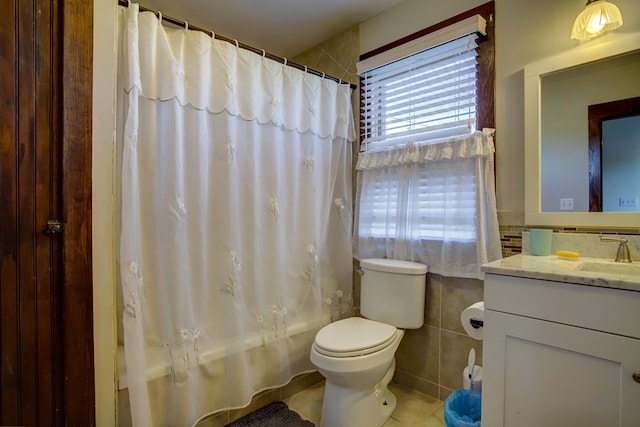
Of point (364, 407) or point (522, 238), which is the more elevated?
point (522, 238)

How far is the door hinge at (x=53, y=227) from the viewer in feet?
3.38

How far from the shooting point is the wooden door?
965mm

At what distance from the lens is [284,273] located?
181 centimetres

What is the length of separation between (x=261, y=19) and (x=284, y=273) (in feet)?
5.43

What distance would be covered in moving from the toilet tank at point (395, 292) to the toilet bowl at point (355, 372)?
128 millimetres

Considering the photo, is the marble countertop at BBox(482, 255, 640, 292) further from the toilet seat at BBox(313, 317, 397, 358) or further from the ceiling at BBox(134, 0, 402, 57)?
the ceiling at BBox(134, 0, 402, 57)

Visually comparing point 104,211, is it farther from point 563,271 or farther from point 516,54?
point 516,54

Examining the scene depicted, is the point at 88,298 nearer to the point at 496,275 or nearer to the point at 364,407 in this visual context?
the point at 364,407

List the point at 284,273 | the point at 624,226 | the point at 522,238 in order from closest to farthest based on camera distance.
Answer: the point at 624,226 < the point at 522,238 < the point at 284,273

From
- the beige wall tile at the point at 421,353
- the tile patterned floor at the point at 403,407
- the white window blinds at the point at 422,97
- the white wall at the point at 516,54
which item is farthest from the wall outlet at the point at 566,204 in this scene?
the tile patterned floor at the point at 403,407

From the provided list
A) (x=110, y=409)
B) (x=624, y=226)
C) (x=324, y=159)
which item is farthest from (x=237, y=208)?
(x=624, y=226)

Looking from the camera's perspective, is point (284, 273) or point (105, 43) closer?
point (105, 43)

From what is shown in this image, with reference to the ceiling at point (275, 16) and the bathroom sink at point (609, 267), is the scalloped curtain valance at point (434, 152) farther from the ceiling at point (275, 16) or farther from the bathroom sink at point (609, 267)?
the ceiling at point (275, 16)

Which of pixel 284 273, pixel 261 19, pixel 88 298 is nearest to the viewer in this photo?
pixel 88 298
